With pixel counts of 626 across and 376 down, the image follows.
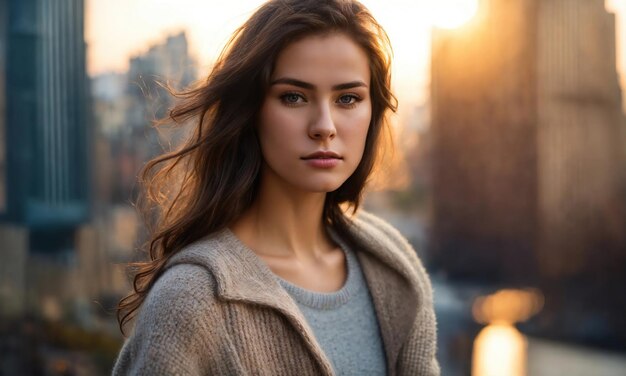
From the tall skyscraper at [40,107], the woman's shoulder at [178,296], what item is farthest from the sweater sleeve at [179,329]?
the tall skyscraper at [40,107]

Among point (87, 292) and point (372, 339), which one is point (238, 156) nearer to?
point (372, 339)

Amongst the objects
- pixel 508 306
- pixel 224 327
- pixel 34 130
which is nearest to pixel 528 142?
pixel 508 306

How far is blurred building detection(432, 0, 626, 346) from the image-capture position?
28672 millimetres

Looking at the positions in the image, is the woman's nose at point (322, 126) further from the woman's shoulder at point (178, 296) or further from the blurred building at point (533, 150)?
the blurred building at point (533, 150)

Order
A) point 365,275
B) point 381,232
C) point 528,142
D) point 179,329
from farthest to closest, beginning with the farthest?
point 528,142, point 381,232, point 365,275, point 179,329

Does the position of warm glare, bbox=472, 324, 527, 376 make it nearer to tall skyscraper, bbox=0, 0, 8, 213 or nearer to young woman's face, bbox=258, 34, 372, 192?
tall skyscraper, bbox=0, 0, 8, 213

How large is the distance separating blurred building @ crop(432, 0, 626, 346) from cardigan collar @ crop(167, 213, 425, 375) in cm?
2735

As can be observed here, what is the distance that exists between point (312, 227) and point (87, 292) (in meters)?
8.08

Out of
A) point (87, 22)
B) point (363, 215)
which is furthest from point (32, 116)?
point (363, 215)

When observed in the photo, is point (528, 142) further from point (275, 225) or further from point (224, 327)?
point (224, 327)

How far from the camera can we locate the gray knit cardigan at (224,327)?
1467 mm

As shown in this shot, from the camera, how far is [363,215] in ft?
6.97

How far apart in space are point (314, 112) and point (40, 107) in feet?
22.5

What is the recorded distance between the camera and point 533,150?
104 ft
